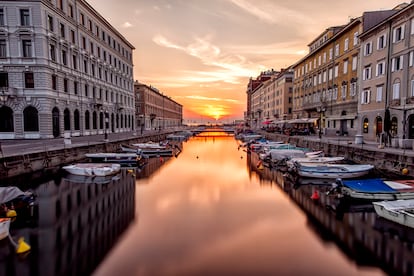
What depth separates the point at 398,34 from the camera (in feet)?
89.5

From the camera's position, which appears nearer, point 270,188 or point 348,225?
point 348,225

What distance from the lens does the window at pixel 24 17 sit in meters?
32.1

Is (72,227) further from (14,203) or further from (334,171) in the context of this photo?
(334,171)

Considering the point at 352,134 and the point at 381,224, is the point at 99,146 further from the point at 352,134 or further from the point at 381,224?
the point at 352,134

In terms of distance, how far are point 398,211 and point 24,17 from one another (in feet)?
133

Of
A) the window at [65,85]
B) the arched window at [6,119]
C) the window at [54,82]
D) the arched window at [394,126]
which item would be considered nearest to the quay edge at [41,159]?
the window at [54,82]

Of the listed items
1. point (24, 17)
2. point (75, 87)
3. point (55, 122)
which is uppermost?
point (24, 17)

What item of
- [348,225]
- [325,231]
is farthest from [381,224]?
[325,231]

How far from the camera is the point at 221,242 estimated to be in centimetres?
1023

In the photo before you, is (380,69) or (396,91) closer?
(396,91)

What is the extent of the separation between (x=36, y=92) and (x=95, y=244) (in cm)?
3000

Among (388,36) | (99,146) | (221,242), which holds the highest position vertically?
(388,36)

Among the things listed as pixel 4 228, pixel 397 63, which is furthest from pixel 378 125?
pixel 4 228

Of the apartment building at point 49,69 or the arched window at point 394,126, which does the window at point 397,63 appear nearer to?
the arched window at point 394,126
